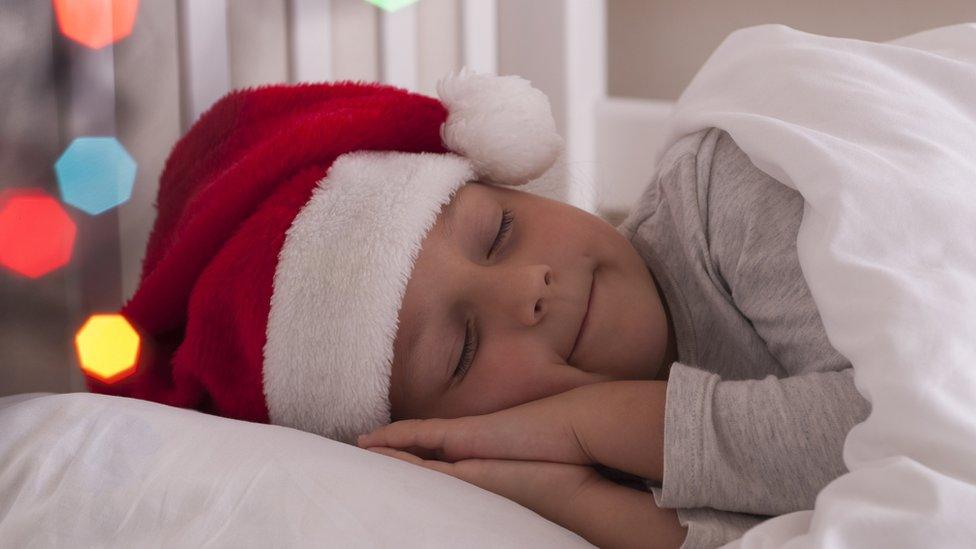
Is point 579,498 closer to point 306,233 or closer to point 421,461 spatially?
point 421,461

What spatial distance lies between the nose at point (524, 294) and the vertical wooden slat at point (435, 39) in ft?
1.97

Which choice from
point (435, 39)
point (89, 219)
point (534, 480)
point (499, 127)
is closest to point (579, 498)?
point (534, 480)

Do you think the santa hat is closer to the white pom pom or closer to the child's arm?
the white pom pom

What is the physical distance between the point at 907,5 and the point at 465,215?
136cm

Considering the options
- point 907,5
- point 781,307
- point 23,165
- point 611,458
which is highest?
point 907,5

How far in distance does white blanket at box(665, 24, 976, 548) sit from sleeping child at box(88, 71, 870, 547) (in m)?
0.06

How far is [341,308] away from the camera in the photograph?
2.58 ft

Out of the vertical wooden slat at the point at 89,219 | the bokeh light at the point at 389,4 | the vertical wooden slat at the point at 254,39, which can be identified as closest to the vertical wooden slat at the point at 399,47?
the bokeh light at the point at 389,4

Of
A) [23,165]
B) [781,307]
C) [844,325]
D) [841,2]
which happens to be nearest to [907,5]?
[841,2]

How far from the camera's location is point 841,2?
6.15ft

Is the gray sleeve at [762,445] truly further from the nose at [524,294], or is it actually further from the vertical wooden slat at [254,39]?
the vertical wooden slat at [254,39]

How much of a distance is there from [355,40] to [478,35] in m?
0.25

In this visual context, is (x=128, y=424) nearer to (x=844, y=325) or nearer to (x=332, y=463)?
(x=332, y=463)

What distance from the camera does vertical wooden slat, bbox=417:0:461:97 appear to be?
135cm
